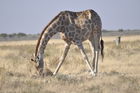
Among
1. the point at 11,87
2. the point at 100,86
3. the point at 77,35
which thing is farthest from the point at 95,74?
the point at 11,87

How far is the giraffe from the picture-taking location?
16.2m

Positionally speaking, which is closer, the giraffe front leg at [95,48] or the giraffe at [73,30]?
the giraffe at [73,30]

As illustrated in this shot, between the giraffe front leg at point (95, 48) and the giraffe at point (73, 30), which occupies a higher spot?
the giraffe at point (73, 30)

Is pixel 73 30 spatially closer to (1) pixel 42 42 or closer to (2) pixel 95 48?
(1) pixel 42 42

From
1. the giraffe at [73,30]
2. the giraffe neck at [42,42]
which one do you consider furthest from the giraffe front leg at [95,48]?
the giraffe neck at [42,42]

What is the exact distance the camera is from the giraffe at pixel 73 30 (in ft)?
53.3

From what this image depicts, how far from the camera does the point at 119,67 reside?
20.1m

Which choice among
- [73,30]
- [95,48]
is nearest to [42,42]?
[73,30]

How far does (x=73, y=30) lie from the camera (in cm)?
1675

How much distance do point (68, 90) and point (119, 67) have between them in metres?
6.92

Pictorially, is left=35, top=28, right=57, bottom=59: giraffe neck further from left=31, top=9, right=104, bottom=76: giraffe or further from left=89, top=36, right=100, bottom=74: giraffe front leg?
left=89, top=36, right=100, bottom=74: giraffe front leg

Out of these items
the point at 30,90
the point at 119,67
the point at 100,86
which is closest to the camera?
the point at 30,90

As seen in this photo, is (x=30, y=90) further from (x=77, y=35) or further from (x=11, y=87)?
(x=77, y=35)

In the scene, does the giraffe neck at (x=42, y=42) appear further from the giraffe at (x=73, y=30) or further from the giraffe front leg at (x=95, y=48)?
the giraffe front leg at (x=95, y=48)
